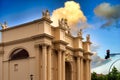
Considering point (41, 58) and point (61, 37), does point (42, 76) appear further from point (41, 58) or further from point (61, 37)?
point (61, 37)

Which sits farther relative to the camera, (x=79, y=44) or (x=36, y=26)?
(x=79, y=44)

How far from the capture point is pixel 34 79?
41.8m

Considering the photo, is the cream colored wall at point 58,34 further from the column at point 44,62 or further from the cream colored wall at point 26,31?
the column at point 44,62

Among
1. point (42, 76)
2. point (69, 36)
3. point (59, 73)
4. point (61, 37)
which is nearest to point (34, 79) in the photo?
point (42, 76)

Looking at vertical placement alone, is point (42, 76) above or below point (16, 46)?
below

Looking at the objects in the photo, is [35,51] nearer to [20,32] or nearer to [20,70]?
[20,70]

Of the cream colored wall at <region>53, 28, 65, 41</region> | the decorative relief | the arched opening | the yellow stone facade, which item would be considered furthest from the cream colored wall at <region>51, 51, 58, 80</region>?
the arched opening

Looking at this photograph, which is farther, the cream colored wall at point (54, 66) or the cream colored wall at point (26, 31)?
the cream colored wall at point (54, 66)

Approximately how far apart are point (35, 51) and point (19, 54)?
153 inches

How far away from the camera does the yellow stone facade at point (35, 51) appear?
137ft

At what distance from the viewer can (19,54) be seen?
148ft

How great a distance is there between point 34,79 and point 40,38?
5.38 meters

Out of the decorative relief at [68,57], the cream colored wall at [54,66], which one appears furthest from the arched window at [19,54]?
the decorative relief at [68,57]

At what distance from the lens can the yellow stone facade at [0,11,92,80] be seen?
137 feet
